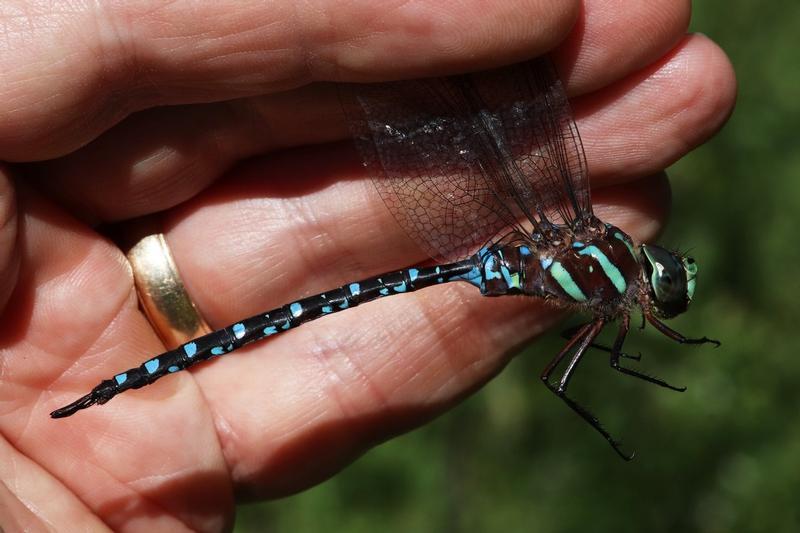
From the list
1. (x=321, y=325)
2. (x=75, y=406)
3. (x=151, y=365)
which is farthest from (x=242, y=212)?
(x=75, y=406)

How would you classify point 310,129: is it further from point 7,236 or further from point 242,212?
point 7,236

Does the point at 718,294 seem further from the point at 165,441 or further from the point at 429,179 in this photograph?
the point at 165,441

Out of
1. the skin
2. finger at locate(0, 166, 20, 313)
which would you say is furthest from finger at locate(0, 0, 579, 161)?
finger at locate(0, 166, 20, 313)

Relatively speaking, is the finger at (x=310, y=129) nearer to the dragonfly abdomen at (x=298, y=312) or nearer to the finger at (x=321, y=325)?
the finger at (x=321, y=325)

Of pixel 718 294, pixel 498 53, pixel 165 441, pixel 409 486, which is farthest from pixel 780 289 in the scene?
pixel 165 441

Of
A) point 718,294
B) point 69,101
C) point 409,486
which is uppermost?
point 69,101

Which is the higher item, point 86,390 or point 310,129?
point 310,129
